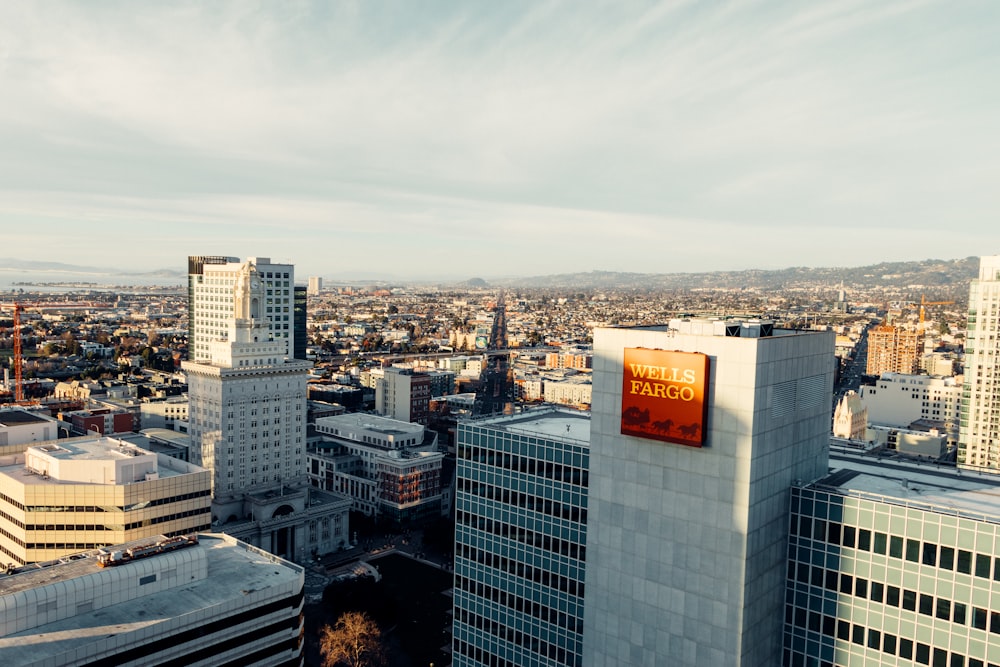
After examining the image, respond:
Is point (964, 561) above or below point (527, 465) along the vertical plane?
below

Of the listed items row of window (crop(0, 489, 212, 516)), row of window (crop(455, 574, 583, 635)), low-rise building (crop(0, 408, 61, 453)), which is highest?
low-rise building (crop(0, 408, 61, 453))

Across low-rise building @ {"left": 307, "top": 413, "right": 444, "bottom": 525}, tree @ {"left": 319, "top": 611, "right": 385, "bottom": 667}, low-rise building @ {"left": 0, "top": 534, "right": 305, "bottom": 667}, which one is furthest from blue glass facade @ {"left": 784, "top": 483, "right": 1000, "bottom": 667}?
low-rise building @ {"left": 307, "top": 413, "right": 444, "bottom": 525}

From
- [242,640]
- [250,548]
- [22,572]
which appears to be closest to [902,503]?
[242,640]

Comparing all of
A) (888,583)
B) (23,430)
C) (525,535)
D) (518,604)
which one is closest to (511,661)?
(518,604)

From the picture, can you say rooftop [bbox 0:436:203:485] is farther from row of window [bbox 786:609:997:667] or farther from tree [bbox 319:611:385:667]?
row of window [bbox 786:609:997:667]

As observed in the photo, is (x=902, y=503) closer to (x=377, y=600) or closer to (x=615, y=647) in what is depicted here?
(x=615, y=647)

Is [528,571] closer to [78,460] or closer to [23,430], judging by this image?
[78,460]

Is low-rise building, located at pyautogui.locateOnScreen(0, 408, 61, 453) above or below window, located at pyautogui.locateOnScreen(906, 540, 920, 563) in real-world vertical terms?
below

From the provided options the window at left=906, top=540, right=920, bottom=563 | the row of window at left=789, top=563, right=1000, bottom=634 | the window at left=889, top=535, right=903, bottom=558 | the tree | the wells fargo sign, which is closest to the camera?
the row of window at left=789, top=563, right=1000, bottom=634
